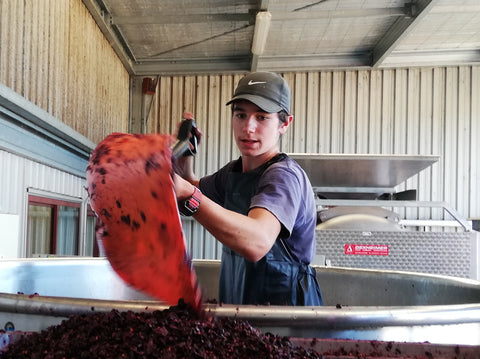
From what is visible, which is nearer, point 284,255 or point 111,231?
point 111,231

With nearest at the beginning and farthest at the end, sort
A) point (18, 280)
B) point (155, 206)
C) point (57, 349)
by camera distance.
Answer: point (57, 349) < point (155, 206) < point (18, 280)

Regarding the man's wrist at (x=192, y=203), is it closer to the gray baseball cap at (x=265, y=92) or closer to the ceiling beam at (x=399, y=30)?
the gray baseball cap at (x=265, y=92)

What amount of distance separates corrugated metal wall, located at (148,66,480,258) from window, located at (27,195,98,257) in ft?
6.46

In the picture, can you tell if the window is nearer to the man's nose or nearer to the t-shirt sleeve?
the man's nose

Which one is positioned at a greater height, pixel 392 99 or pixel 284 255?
pixel 392 99

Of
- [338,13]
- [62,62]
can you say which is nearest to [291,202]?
[62,62]

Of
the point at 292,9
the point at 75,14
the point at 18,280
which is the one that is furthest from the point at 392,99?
the point at 18,280

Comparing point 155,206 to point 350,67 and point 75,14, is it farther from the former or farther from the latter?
point 350,67

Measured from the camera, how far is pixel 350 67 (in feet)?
21.4

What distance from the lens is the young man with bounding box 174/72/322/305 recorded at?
1.08 m

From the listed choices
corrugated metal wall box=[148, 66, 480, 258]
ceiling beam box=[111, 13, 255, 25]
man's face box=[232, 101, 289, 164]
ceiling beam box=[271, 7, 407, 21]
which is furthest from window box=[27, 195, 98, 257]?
ceiling beam box=[271, 7, 407, 21]

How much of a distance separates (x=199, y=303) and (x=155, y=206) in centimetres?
21

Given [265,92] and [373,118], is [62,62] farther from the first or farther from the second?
[373,118]

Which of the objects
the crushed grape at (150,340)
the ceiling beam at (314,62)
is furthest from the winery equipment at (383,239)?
the ceiling beam at (314,62)
